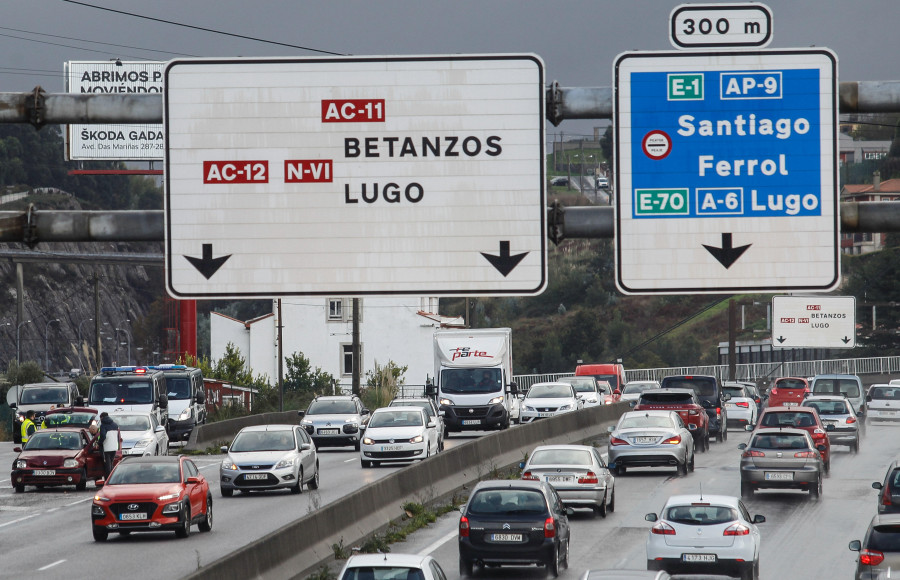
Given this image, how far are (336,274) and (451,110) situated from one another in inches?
49.0

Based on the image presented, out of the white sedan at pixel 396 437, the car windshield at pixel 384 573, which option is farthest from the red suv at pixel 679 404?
the car windshield at pixel 384 573

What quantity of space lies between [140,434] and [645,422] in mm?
14908

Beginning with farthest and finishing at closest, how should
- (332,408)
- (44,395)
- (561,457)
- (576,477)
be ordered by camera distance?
(44,395) → (332,408) → (561,457) → (576,477)

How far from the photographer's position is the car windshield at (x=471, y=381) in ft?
158

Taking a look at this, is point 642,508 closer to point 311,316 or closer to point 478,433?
point 478,433

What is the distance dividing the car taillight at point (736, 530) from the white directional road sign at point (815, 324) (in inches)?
2303

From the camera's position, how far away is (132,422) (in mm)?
39156

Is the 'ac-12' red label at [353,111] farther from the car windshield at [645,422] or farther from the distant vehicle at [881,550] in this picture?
the car windshield at [645,422]

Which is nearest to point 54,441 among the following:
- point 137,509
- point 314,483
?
point 314,483

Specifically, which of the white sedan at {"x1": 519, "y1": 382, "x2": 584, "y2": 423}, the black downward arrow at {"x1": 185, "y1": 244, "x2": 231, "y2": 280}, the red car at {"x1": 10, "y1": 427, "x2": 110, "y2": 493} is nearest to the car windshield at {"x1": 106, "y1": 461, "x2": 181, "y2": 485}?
the red car at {"x1": 10, "y1": 427, "x2": 110, "y2": 493}

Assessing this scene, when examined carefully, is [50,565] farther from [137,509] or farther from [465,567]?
[465,567]

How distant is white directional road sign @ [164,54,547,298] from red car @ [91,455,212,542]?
1765 cm

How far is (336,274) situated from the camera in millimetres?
8094

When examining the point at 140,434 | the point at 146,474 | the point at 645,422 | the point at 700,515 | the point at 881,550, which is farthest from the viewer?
the point at 140,434
